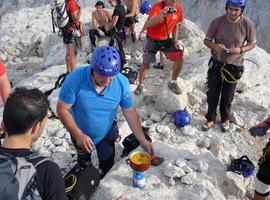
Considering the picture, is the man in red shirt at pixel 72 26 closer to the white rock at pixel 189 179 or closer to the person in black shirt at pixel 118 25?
the person in black shirt at pixel 118 25

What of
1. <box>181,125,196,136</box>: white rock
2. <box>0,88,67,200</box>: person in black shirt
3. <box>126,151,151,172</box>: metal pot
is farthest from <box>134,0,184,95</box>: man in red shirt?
<box>0,88,67,200</box>: person in black shirt

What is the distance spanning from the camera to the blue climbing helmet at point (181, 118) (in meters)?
7.14

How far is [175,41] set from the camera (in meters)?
7.81

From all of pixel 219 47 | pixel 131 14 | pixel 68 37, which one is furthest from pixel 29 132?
pixel 131 14

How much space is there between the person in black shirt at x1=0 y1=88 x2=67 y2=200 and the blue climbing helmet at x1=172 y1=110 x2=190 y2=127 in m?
4.62

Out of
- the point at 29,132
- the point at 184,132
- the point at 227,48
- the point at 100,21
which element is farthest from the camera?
the point at 100,21

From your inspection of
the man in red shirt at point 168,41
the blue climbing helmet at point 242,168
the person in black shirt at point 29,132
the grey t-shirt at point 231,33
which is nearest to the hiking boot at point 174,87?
the man in red shirt at point 168,41

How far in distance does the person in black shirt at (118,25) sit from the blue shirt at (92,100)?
16.0 ft

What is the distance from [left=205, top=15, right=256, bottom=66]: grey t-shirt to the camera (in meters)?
6.15

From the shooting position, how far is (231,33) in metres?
6.16

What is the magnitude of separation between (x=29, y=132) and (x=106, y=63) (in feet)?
5.91

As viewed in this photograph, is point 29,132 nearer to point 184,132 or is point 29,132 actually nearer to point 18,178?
point 18,178

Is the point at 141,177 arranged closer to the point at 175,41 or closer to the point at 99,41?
the point at 175,41

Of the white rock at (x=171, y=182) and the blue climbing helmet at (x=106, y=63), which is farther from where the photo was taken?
the white rock at (x=171, y=182)
